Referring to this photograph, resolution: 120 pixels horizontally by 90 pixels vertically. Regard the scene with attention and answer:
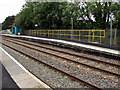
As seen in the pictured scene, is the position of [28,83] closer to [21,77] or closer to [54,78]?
[21,77]

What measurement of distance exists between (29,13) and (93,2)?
24.0 m

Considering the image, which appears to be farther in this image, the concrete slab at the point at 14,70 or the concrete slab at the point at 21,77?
the concrete slab at the point at 14,70

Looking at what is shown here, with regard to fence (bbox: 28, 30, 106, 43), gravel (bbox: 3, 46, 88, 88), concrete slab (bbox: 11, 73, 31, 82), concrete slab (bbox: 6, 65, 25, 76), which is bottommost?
gravel (bbox: 3, 46, 88, 88)

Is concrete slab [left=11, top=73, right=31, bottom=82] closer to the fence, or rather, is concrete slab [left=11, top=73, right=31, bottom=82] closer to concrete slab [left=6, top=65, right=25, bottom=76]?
concrete slab [left=6, top=65, right=25, bottom=76]

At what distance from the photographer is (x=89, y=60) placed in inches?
340

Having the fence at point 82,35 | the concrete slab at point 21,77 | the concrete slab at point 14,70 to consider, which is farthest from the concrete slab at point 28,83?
the fence at point 82,35

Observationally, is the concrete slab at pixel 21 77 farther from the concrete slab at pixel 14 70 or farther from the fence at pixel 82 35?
the fence at pixel 82 35

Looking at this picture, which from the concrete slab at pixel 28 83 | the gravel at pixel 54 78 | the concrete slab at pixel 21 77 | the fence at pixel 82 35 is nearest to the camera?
the concrete slab at pixel 28 83

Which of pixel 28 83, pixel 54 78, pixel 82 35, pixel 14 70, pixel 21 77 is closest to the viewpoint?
pixel 28 83

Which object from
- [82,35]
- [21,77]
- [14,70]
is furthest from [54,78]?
[82,35]

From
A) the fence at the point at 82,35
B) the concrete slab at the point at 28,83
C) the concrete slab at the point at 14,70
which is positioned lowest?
the concrete slab at the point at 28,83

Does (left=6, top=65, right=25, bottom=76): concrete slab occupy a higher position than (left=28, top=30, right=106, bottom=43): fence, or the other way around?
(left=28, top=30, right=106, bottom=43): fence

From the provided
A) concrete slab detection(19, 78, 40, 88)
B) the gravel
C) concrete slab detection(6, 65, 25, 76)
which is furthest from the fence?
concrete slab detection(19, 78, 40, 88)

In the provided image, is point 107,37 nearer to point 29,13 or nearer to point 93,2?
point 93,2
